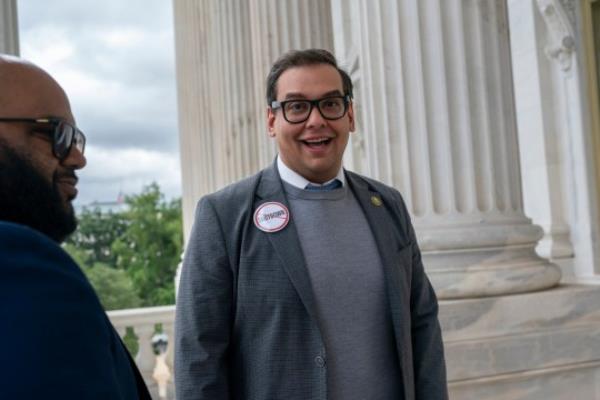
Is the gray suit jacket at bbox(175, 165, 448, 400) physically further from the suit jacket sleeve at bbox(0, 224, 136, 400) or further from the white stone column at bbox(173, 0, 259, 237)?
the white stone column at bbox(173, 0, 259, 237)

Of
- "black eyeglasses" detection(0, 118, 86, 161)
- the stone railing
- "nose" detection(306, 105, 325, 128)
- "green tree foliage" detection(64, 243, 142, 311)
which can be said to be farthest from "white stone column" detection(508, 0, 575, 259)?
"green tree foliage" detection(64, 243, 142, 311)

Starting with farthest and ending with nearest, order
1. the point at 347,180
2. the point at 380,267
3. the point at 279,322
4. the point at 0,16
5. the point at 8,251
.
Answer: the point at 0,16, the point at 347,180, the point at 380,267, the point at 279,322, the point at 8,251

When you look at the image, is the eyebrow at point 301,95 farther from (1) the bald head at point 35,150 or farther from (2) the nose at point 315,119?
(1) the bald head at point 35,150

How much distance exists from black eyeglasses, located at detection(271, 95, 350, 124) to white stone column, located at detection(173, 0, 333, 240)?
7.40 meters

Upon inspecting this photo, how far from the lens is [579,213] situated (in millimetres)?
14469

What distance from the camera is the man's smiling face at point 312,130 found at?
432cm

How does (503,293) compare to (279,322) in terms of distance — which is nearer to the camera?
(279,322)

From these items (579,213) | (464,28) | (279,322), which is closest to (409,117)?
(464,28)

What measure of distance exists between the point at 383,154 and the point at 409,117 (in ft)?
1.66

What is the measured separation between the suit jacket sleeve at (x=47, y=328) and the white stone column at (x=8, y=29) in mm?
8907

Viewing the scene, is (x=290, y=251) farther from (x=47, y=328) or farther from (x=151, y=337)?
(x=151, y=337)

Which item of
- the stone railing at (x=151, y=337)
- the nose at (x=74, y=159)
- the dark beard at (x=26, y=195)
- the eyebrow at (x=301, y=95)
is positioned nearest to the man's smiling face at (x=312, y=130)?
the eyebrow at (x=301, y=95)

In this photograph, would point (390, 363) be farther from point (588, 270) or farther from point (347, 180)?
point (588, 270)

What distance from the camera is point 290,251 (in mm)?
4102
